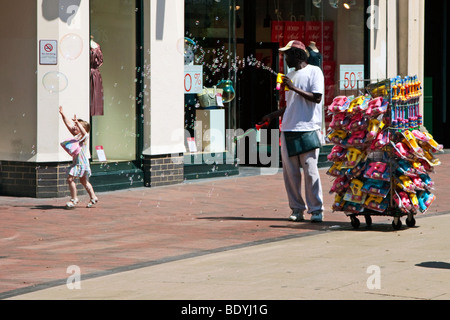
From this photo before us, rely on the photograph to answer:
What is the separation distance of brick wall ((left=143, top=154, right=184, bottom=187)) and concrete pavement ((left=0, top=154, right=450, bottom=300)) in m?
1.39

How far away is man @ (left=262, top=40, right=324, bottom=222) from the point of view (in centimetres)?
1133

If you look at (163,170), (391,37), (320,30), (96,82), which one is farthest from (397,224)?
(391,37)

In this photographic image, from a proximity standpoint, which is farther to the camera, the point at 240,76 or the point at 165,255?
the point at 240,76

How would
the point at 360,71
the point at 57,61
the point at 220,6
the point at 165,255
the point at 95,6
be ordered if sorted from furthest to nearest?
the point at 360,71, the point at 220,6, the point at 95,6, the point at 57,61, the point at 165,255

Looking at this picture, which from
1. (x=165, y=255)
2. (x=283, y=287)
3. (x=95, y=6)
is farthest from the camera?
(x=95, y=6)

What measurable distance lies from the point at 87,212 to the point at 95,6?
12.8 ft

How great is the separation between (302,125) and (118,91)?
5244 millimetres

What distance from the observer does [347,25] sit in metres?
20.5

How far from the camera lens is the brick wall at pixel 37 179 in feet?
46.3

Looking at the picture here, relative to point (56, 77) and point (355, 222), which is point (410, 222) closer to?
point (355, 222)

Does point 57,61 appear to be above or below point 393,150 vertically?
above

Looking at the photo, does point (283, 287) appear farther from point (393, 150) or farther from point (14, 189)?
point (14, 189)
